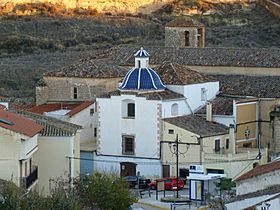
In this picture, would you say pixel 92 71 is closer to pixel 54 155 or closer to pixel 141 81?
pixel 141 81

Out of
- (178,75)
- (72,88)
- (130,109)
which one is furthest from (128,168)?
(72,88)

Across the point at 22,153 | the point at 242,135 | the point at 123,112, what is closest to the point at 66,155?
the point at 22,153

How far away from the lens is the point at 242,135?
44469 mm

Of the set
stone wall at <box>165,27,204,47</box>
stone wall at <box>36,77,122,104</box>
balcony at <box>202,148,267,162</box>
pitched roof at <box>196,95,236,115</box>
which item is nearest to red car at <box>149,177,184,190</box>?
balcony at <box>202,148,267,162</box>

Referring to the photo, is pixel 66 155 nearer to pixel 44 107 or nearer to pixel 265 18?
pixel 44 107

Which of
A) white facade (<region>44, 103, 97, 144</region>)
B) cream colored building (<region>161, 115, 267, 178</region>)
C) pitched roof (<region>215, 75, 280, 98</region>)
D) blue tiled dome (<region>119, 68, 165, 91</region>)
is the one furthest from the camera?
pitched roof (<region>215, 75, 280, 98</region>)

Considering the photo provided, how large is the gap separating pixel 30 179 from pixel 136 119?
9.02 m

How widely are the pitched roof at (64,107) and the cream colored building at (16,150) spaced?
10270 mm

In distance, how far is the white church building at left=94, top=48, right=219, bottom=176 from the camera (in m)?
42.3

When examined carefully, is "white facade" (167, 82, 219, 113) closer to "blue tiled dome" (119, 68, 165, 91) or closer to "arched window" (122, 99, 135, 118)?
"blue tiled dome" (119, 68, 165, 91)

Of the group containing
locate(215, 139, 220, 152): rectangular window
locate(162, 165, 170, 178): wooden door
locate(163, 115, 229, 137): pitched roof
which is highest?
locate(163, 115, 229, 137): pitched roof

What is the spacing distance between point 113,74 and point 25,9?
40.2 meters

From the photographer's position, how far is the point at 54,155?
36.2 meters

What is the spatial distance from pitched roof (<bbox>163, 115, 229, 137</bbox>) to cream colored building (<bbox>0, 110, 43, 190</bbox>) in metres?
8.65
